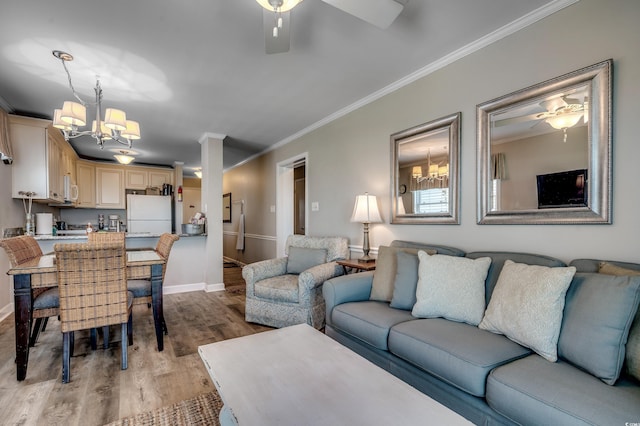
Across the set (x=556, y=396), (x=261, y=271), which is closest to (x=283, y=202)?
(x=261, y=271)

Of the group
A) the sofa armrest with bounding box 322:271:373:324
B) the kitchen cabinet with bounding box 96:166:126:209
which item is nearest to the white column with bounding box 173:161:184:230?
the kitchen cabinet with bounding box 96:166:126:209

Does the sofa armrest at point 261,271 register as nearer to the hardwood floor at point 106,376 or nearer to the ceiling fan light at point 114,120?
the hardwood floor at point 106,376

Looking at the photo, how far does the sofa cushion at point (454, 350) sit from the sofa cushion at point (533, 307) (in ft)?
0.25

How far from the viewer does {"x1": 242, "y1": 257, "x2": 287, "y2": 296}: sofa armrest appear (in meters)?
3.09

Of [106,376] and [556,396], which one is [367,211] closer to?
Answer: [556,396]

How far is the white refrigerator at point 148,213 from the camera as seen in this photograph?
5848 mm

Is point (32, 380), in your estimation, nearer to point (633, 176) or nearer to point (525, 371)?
point (525, 371)

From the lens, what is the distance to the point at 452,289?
185 cm

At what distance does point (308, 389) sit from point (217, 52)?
2.35 metres

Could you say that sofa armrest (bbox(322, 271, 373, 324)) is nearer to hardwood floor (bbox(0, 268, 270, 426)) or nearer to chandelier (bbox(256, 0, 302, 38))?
hardwood floor (bbox(0, 268, 270, 426))

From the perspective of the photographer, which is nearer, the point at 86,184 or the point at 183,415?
the point at 183,415

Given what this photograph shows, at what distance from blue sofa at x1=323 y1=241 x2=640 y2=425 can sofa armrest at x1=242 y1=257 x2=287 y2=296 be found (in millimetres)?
1533

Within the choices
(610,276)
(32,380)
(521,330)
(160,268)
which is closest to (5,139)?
(160,268)

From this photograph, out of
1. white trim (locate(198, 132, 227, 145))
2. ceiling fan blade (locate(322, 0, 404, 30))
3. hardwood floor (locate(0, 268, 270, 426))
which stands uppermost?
white trim (locate(198, 132, 227, 145))
